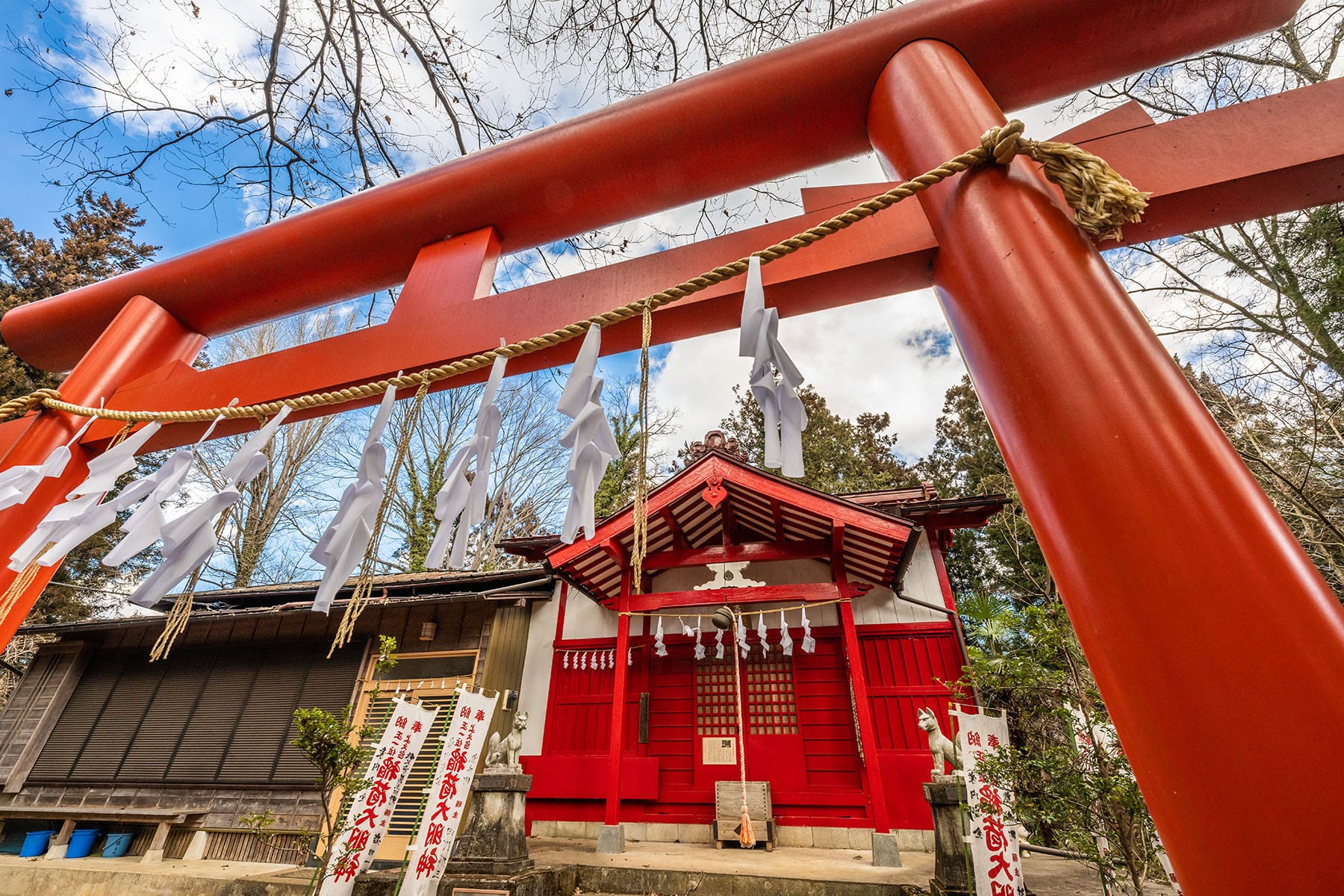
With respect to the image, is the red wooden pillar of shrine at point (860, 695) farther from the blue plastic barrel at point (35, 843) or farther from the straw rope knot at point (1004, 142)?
the blue plastic barrel at point (35, 843)

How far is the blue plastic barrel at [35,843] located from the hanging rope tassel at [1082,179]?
13.6m

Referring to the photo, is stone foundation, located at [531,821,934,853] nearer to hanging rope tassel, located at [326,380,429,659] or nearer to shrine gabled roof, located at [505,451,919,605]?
shrine gabled roof, located at [505,451,919,605]

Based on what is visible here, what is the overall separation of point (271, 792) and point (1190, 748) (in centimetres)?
1062

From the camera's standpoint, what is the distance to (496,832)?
5398 millimetres

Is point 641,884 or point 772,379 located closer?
point 772,379

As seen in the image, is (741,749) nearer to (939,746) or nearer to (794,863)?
(794,863)

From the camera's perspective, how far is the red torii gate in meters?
0.91

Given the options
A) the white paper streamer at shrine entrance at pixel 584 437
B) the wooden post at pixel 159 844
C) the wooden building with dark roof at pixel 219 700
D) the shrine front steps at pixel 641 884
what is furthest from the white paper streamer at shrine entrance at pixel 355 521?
the wooden post at pixel 159 844

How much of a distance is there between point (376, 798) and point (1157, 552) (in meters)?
6.19

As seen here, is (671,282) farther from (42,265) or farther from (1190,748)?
(42,265)

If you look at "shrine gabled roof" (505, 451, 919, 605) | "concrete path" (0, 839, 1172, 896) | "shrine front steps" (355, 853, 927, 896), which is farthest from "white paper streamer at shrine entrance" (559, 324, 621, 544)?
"shrine gabled roof" (505, 451, 919, 605)

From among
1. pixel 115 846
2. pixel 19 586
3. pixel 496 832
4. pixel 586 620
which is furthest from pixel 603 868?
pixel 115 846

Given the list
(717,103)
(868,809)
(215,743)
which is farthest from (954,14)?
(215,743)

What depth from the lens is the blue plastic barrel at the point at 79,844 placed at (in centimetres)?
800
